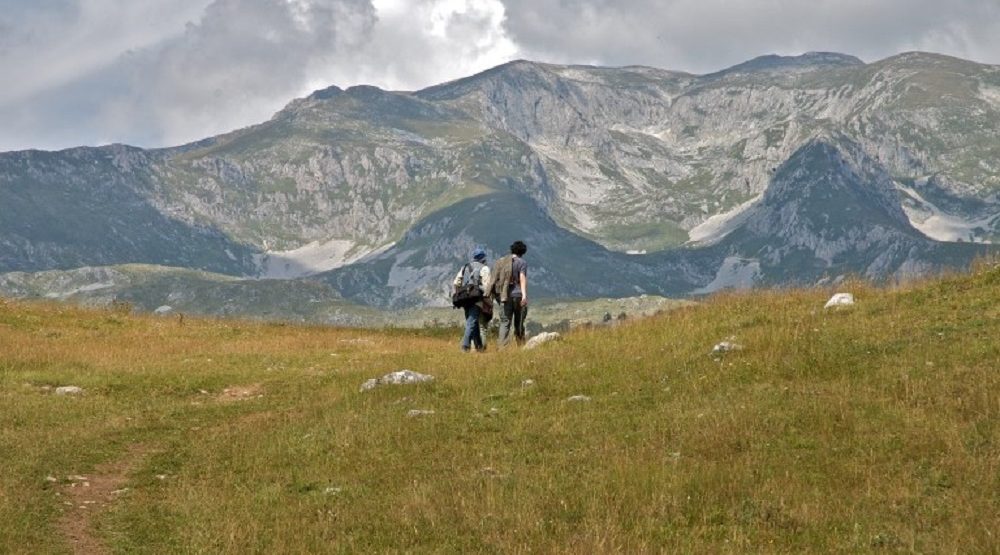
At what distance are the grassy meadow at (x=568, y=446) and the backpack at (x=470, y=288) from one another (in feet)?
11.3

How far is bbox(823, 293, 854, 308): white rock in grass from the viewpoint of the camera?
86.8ft

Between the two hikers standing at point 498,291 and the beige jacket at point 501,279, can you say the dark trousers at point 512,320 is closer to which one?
the two hikers standing at point 498,291

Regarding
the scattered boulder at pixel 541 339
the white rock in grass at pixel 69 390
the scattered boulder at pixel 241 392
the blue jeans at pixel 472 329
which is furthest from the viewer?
the blue jeans at pixel 472 329

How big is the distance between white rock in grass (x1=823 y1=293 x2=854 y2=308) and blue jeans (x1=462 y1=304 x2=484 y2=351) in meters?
11.5

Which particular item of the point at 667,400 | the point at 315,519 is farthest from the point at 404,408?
the point at 315,519

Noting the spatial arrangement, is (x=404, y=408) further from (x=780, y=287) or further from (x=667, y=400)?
(x=780, y=287)

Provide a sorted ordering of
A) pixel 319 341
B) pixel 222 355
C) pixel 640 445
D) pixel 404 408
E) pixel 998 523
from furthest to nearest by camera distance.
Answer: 1. pixel 319 341
2. pixel 222 355
3. pixel 404 408
4. pixel 640 445
5. pixel 998 523

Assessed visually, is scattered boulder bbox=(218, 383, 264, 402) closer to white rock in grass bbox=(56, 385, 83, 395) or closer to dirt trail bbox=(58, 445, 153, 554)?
white rock in grass bbox=(56, 385, 83, 395)

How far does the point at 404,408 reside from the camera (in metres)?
20.8

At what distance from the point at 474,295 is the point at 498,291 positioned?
853mm

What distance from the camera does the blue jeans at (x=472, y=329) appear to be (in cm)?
3159

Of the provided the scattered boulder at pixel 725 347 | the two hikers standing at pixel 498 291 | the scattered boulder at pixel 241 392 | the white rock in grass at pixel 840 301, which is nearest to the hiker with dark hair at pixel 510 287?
the two hikers standing at pixel 498 291

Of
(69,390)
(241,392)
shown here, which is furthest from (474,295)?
(69,390)

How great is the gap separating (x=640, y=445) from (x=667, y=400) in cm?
351
